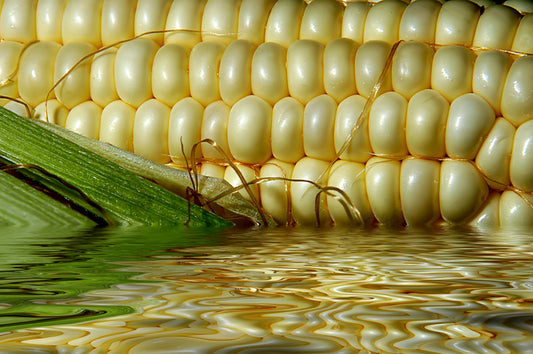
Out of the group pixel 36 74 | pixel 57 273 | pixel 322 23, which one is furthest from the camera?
pixel 36 74

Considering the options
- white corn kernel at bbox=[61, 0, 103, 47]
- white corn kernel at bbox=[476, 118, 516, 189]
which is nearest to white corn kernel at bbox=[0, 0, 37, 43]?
white corn kernel at bbox=[61, 0, 103, 47]

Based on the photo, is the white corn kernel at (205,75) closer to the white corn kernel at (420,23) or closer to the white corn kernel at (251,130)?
the white corn kernel at (251,130)

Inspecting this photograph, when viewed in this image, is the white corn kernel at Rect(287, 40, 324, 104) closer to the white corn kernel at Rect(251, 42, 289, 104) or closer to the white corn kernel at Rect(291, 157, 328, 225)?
the white corn kernel at Rect(251, 42, 289, 104)

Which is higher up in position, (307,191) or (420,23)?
(420,23)

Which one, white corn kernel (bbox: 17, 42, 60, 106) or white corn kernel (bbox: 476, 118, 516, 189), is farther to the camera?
white corn kernel (bbox: 17, 42, 60, 106)

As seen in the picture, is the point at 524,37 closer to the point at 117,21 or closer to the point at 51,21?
the point at 117,21

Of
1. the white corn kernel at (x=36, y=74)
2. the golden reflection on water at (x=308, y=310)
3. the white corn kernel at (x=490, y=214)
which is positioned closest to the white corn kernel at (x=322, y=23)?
the white corn kernel at (x=490, y=214)

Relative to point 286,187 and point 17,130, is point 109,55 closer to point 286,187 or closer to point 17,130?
point 17,130

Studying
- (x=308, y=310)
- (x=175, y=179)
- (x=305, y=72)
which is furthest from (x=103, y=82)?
(x=308, y=310)
